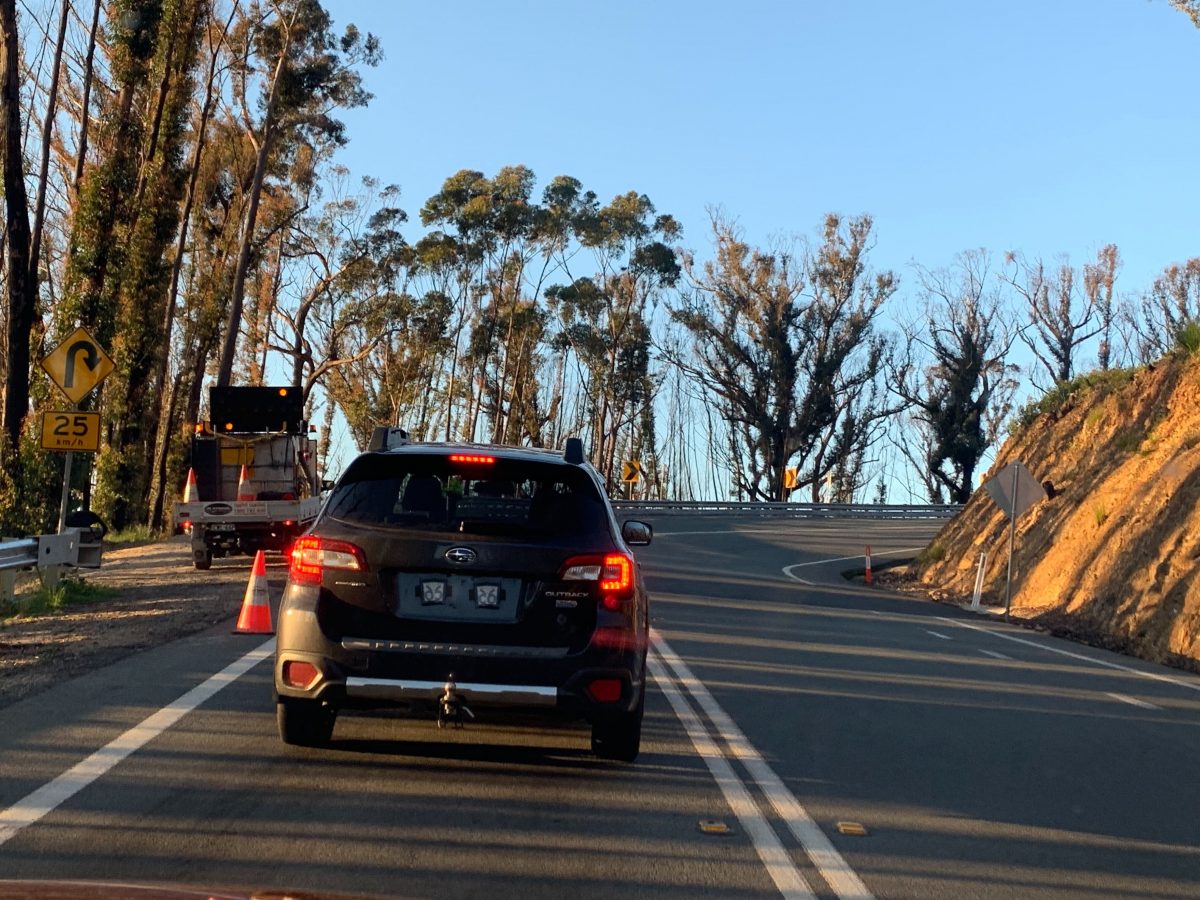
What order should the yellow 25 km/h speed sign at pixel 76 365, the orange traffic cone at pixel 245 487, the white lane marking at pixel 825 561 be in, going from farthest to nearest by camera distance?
the white lane marking at pixel 825 561, the orange traffic cone at pixel 245 487, the yellow 25 km/h speed sign at pixel 76 365

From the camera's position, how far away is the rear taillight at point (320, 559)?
7086 mm

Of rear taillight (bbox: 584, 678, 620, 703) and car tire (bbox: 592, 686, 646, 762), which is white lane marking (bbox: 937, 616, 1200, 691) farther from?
rear taillight (bbox: 584, 678, 620, 703)

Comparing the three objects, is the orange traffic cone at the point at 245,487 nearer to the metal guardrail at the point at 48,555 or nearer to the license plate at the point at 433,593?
the metal guardrail at the point at 48,555

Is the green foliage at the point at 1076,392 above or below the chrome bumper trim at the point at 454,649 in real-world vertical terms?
above

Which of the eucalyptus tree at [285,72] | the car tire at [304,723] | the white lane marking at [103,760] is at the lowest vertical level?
the white lane marking at [103,760]

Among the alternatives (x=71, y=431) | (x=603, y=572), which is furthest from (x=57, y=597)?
(x=603, y=572)

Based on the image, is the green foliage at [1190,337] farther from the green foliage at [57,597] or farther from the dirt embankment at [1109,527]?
the green foliage at [57,597]

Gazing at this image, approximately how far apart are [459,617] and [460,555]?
325mm

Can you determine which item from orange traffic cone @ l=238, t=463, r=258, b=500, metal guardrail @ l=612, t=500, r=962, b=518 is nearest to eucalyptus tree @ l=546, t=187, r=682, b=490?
metal guardrail @ l=612, t=500, r=962, b=518

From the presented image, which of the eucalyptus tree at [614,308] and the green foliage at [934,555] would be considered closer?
Answer: the green foliage at [934,555]

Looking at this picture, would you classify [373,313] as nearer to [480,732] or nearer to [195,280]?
[195,280]

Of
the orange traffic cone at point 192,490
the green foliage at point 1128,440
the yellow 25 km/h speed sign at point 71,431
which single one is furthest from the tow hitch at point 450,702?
the green foliage at point 1128,440

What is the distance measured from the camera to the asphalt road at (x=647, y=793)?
5.68 meters

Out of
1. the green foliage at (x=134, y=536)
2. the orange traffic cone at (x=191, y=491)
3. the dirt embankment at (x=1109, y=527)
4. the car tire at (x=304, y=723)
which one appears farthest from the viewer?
the green foliage at (x=134, y=536)
